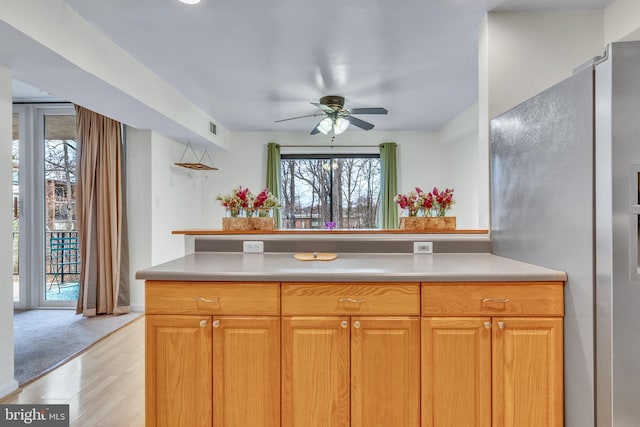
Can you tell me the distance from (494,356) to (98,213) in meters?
4.11

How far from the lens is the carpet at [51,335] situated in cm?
281

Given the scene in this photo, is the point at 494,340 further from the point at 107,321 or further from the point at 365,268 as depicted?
the point at 107,321

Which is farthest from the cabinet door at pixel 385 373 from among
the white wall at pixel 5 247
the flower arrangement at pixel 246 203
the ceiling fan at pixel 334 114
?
the ceiling fan at pixel 334 114

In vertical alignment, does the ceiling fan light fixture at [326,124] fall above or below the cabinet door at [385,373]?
above

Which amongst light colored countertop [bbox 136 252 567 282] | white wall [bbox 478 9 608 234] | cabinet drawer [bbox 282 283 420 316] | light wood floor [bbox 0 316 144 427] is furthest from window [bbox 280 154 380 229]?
cabinet drawer [bbox 282 283 420 316]

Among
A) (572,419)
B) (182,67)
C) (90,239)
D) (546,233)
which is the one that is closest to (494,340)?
(572,419)

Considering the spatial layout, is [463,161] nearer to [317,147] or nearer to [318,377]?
[317,147]

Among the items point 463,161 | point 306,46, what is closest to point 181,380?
point 306,46

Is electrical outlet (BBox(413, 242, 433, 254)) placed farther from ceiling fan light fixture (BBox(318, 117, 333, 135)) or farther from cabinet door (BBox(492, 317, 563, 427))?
ceiling fan light fixture (BBox(318, 117, 333, 135))

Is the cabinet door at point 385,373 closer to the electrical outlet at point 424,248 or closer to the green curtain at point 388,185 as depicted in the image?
Result: the electrical outlet at point 424,248

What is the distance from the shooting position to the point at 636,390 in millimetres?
1302

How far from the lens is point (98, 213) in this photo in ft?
13.4

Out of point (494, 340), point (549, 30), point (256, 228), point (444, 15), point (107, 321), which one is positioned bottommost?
point (107, 321)

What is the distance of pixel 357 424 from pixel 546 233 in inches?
45.7
